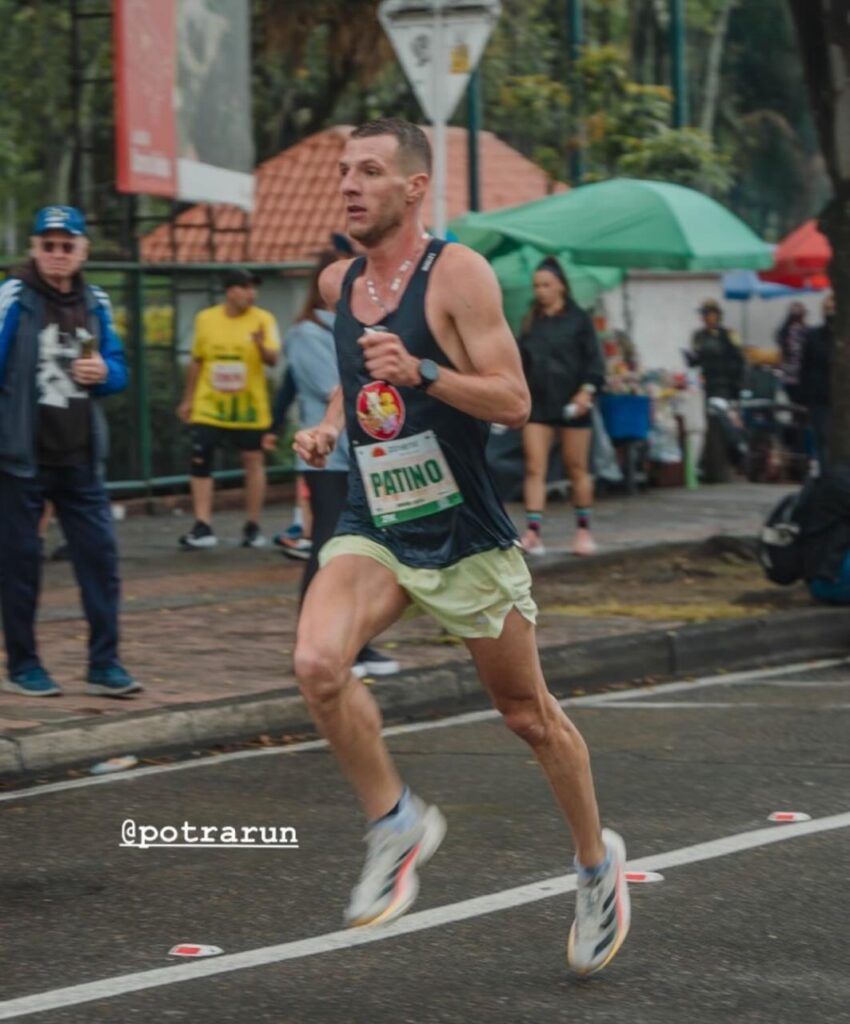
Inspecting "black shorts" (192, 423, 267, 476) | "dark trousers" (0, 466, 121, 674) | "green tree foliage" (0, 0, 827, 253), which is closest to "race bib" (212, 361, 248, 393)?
"black shorts" (192, 423, 267, 476)

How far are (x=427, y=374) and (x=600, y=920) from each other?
128cm

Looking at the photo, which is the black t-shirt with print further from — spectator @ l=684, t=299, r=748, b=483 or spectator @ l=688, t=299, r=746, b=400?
spectator @ l=688, t=299, r=746, b=400

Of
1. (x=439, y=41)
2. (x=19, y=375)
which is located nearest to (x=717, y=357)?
(x=439, y=41)

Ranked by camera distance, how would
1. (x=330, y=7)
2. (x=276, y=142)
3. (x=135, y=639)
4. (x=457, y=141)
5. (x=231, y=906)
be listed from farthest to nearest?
1. (x=276, y=142)
2. (x=457, y=141)
3. (x=330, y=7)
4. (x=135, y=639)
5. (x=231, y=906)

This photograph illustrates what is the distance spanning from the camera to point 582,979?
16.6 feet

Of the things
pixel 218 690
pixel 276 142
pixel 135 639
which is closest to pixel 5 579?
pixel 218 690

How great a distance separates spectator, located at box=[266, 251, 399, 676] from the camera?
926 centimetres

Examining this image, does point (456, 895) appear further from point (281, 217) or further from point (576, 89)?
point (576, 89)

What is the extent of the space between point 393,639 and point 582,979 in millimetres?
5536

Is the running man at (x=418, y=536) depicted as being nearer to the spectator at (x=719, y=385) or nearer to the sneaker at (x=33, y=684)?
the sneaker at (x=33, y=684)

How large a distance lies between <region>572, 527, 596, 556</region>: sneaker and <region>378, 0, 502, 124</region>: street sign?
3905mm

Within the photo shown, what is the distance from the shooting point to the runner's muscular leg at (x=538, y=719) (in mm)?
5199

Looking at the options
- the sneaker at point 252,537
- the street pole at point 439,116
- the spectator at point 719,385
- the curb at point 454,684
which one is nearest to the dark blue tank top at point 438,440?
the curb at point 454,684

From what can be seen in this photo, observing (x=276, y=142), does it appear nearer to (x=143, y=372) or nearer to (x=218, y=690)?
(x=143, y=372)
